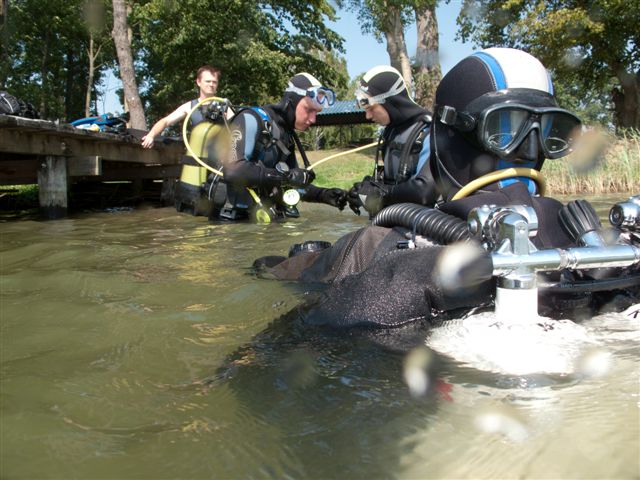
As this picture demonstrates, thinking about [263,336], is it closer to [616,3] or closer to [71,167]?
[71,167]

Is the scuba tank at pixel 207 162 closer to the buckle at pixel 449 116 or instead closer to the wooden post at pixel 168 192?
the wooden post at pixel 168 192

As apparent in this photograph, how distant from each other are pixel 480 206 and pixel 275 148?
439cm

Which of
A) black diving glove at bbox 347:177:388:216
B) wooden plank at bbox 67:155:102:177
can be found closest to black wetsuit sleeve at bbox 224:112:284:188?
black diving glove at bbox 347:177:388:216

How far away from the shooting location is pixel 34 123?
680 cm

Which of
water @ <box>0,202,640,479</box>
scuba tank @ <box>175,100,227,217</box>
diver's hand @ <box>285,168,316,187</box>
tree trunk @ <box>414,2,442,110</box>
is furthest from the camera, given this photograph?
tree trunk @ <box>414,2,442,110</box>

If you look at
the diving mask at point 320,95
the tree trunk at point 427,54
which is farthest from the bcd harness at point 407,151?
the tree trunk at point 427,54

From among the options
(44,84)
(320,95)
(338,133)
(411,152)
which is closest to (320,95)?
(320,95)

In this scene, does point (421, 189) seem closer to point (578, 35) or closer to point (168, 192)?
point (168, 192)

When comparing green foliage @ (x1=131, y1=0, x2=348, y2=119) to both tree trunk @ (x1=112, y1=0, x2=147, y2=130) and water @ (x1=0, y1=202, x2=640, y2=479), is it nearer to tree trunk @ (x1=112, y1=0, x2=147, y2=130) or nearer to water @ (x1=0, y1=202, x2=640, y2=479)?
tree trunk @ (x1=112, y1=0, x2=147, y2=130)

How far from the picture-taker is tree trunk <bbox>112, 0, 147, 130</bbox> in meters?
12.8

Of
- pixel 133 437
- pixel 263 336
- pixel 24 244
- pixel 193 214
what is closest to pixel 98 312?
pixel 263 336

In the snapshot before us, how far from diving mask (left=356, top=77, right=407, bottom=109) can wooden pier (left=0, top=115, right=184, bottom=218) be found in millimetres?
4441

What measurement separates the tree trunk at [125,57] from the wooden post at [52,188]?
550 cm

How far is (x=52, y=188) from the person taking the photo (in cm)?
799
